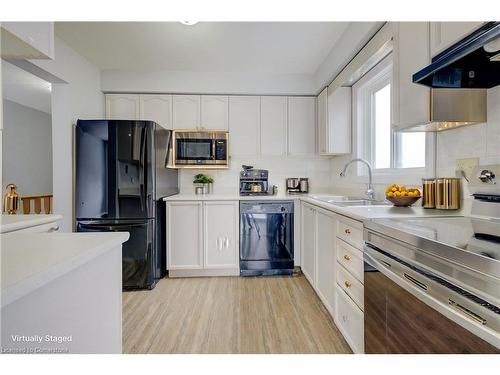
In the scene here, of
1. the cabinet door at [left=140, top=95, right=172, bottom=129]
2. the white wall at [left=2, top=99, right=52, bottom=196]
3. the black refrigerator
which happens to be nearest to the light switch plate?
the black refrigerator

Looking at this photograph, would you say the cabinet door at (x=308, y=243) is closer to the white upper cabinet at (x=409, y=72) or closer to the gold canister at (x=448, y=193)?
the gold canister at (x=448, y=193)

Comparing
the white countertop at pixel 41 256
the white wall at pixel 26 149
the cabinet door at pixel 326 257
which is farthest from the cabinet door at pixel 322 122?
the white wall at pixel 26 149

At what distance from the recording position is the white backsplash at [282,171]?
11.8 ft

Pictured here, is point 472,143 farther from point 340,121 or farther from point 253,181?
point 253,181

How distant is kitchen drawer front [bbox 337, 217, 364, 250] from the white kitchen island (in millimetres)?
1164

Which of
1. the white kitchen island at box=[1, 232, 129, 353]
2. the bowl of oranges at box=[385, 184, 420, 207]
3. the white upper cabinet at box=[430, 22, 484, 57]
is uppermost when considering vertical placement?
the white upper cabinet at box=[430, 22, 484, 57]

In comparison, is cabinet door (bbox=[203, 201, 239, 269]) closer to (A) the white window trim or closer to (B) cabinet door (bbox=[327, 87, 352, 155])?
(B) cabinet door (bbox=[327, 87, 352, 155])

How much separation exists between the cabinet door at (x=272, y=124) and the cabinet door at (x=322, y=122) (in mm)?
436

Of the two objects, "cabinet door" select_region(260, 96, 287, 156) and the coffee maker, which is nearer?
"cabinet door" select_region(260, 96, 287, 156)

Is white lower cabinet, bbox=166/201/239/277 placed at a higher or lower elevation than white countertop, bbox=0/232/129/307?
lower

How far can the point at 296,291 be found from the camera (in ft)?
8.50

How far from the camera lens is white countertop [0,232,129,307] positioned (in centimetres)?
52

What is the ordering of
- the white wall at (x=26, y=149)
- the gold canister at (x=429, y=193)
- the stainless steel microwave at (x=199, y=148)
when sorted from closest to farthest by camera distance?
the gold canister at (x=429, y=193) → the stainless steel microwave at (x=199, y=148) → the white wall at (x=26, y=149)

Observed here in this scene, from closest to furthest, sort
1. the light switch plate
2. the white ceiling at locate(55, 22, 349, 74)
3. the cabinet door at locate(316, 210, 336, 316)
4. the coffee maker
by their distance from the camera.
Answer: the light switch plate
the cabinet door at locate(316, 210, 336, 316)
the white ceiling at locate(55, 22, 349, 74)
the coffee maker
